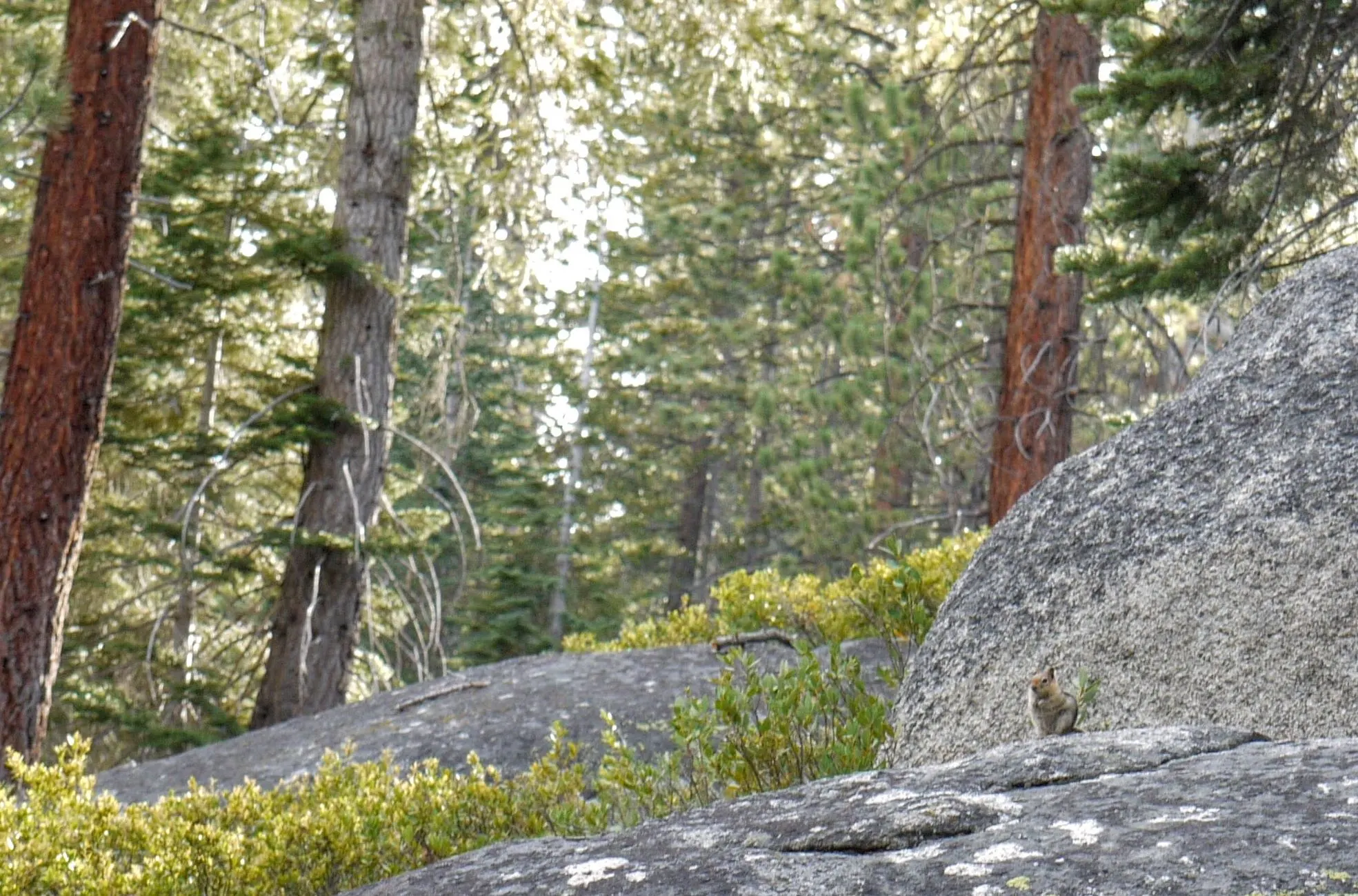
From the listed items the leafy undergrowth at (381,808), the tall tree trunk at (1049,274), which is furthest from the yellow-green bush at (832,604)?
the tall tree trunk at (1049,274)

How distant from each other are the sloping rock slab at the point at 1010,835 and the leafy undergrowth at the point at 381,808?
1106 mm

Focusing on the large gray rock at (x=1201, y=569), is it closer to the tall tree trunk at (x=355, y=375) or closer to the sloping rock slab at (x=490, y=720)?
the sloping rock slab at (x=490, y=720)

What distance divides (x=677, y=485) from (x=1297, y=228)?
20335mm

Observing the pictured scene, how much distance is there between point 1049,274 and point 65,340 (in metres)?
6.54

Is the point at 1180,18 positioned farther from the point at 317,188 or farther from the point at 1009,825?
the point at 317,188

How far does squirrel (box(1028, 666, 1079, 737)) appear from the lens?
138 inches

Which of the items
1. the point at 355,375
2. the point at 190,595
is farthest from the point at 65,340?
the point at 190,595

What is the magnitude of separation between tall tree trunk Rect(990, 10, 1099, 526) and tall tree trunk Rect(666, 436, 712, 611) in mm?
14513

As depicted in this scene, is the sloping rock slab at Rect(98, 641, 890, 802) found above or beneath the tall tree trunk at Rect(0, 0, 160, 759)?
beneath

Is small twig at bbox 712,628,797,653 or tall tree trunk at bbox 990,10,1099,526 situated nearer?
small twig at bbox 712,628,797,653

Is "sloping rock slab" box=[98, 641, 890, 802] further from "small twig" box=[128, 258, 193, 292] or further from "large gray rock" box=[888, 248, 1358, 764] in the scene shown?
"small twig" box=[128, 258, 193, 292]

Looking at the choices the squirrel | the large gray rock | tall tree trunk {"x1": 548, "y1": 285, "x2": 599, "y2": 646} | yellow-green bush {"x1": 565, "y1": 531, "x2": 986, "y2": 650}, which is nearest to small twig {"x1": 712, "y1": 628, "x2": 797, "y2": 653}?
yellow-green bush {"x1": 565, "y1": 531, "x2": 986, "y2": 650}

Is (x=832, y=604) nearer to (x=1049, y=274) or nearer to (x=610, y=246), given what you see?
(x=1049, y=274)

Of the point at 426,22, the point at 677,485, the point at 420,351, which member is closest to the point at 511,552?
the point at 677,485
